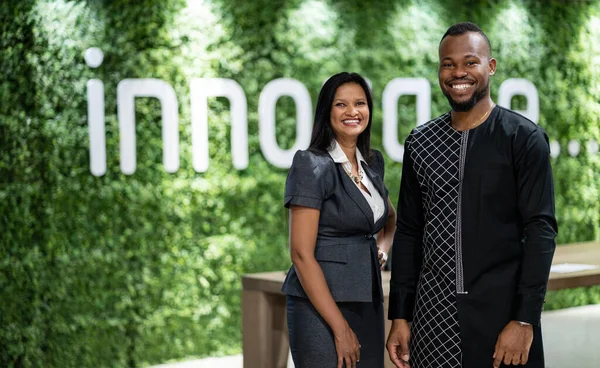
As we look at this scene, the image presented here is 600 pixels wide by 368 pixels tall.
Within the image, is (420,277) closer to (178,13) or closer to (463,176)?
(463,176)

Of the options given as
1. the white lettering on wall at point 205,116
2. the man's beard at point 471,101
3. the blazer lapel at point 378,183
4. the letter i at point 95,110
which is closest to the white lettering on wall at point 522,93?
the white lettering on wall at point 205,116

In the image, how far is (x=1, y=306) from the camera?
445cm

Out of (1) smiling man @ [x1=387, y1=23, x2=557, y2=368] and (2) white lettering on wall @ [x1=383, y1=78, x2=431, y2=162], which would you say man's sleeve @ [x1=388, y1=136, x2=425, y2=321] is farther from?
(2) white lettering on wall @ [x1=383, y1=78, x2=431, y2=162]

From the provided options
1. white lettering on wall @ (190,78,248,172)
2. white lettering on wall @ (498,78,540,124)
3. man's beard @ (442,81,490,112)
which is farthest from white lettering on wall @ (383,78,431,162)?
man's beard @ (442,81,490,112)

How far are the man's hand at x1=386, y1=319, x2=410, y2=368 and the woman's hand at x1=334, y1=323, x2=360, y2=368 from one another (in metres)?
0.17

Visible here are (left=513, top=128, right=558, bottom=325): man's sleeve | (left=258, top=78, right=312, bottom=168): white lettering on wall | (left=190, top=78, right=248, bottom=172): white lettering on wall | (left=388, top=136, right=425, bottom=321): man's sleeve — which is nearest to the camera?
(left=513, top=128, right=558, bottom=325): man's sleeve

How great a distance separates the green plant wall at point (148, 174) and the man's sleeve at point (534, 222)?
3.11 metres

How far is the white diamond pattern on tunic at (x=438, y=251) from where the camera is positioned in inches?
78.9

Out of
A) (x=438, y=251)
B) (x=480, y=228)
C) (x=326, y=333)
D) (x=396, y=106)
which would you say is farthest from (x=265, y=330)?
(x=396, y=106)

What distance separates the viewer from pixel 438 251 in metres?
2.03

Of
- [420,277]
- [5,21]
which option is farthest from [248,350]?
[5,21]

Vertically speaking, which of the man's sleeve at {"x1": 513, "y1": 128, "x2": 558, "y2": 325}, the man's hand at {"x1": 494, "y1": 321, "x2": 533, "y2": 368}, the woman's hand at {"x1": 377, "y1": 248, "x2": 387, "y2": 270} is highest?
the man's sleeve at {"x1": 513, "y1": 128, "x2": 558, "y2": 325}

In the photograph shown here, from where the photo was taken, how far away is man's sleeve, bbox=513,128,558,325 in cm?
189

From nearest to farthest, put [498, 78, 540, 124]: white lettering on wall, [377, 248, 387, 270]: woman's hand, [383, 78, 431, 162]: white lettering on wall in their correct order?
1. [377, 248, 387, 270]: woman's hand
2. [383, 78, 431, 162]: white lettering on wall
3. [498, 78, 540, 124]: white lettering on wall
